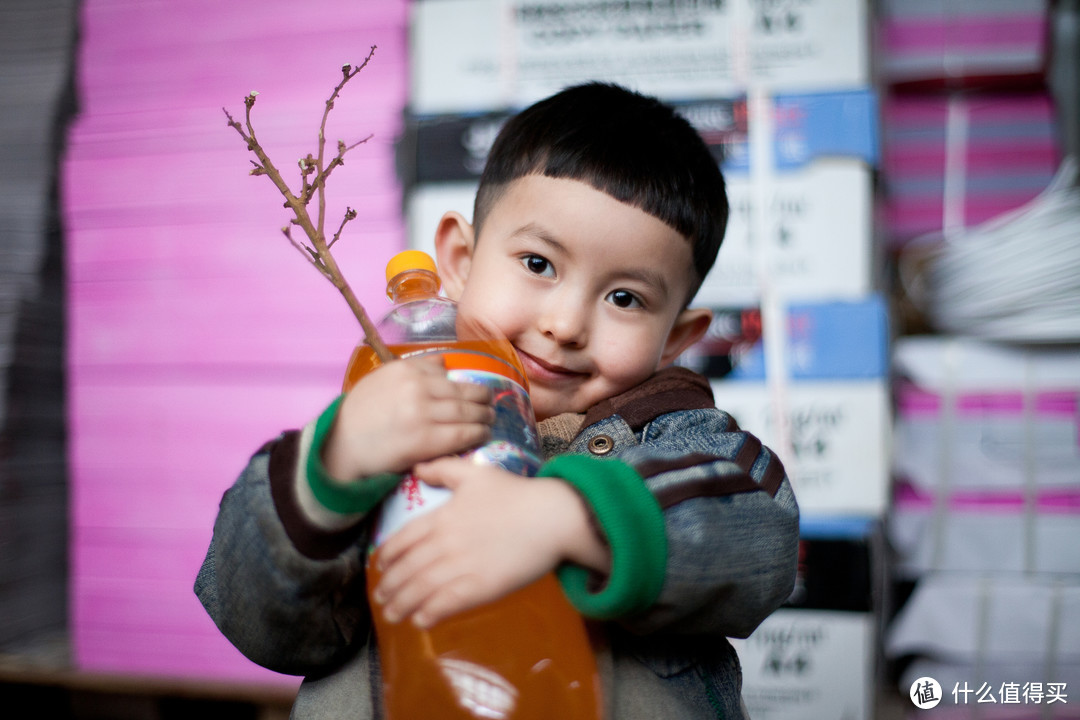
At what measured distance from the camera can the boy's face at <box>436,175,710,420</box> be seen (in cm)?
64

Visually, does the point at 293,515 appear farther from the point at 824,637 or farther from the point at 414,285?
the point at 824,637

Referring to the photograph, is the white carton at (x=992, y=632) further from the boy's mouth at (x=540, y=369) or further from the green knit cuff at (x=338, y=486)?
the green knit cuff at (x=338, y=486)

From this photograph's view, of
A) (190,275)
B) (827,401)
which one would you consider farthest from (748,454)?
(190,275)

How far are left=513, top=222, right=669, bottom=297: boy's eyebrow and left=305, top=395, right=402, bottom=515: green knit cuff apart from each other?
10.4 inches

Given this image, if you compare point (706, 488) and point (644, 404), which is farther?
point (644, 404)

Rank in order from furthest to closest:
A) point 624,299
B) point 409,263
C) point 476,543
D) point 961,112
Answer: point 961,112
point 624,299
point 409,263
point 476,543

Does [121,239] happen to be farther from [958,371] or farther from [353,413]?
[958,371]

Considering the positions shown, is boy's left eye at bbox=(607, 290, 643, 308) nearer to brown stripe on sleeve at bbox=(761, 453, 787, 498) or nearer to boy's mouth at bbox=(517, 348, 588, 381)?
boy's mouth at bbox=(517, 348, 588, 381)

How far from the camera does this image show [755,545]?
20.0 inches

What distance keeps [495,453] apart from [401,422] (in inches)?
2.4

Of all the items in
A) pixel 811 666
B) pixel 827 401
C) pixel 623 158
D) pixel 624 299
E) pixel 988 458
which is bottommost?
pixel 811 666

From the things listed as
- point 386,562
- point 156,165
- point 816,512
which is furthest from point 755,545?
point 156,165

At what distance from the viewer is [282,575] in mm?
475

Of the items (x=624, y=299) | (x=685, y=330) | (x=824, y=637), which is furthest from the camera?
(x=824, y=637)
